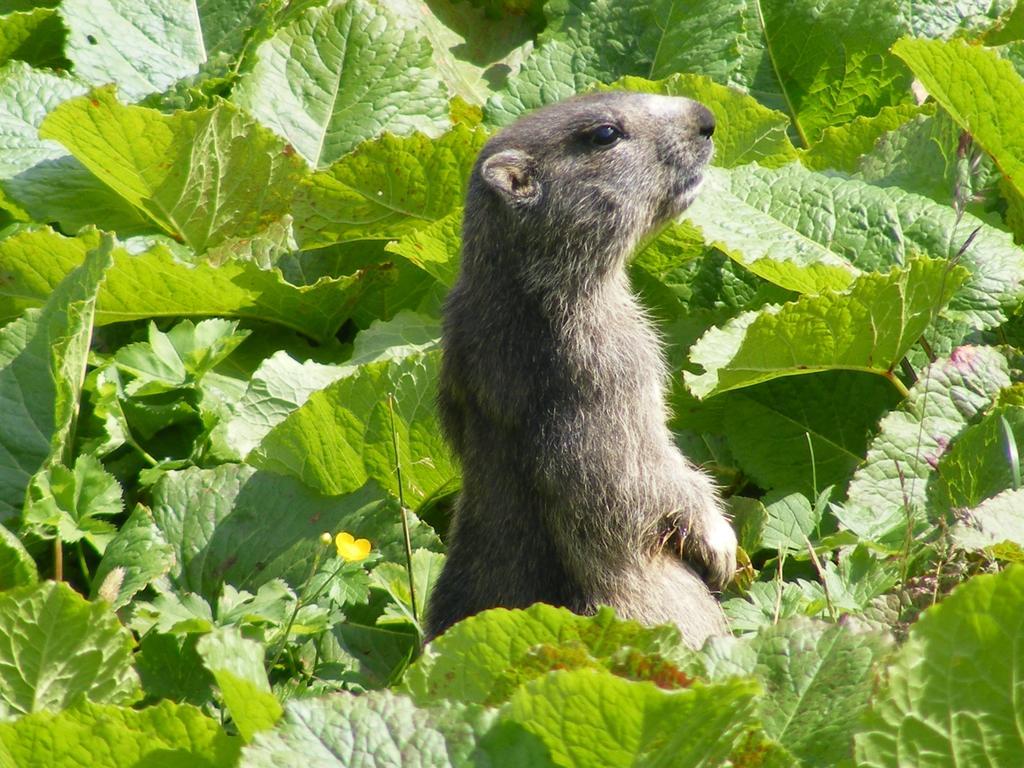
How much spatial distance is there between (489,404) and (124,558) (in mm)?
1297

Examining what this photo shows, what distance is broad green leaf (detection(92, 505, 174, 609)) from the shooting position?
14.2ft

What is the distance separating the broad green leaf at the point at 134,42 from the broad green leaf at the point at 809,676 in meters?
4.72

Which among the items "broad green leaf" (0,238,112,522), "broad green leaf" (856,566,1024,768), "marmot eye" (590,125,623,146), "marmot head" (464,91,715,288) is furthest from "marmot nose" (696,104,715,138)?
"broad green leaf" (856,566,1024,768)

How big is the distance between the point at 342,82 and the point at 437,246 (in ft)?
4.67

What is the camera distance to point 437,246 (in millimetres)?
5438

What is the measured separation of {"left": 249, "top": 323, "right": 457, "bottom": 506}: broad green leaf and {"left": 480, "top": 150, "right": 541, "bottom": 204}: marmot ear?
0.73 meters

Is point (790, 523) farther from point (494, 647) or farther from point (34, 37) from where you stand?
point (34, 37)

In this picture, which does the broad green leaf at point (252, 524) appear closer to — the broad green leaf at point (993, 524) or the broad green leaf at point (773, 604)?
the broad green leaf at point (773, 604)

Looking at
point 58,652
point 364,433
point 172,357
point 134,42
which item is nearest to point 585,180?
point 364,433

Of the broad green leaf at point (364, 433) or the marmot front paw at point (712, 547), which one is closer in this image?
the marmot front paw at point (712, 547)

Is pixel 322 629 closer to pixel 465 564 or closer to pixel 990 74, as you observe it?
pixel 465 564

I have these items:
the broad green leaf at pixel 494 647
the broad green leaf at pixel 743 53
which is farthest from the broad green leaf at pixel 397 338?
the broad green leaf at pixel 494 647

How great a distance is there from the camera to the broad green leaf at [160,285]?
5426 mm

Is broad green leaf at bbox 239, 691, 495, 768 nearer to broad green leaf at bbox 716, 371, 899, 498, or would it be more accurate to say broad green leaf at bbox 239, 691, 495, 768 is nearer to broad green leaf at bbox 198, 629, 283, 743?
broad green leaf at bbox 198, 629, 283, 743
